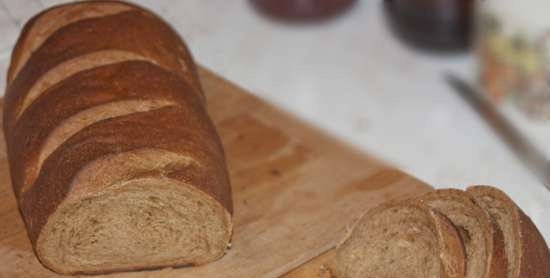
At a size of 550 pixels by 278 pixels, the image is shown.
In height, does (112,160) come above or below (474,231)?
below

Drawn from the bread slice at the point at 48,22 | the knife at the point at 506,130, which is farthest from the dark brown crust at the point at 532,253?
the bread slice at the point at 48,22

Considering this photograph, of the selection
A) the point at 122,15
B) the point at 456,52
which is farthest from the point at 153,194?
the point at 456,52

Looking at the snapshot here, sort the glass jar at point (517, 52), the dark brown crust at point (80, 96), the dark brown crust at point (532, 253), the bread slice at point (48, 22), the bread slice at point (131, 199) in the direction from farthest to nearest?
the bread slice at point (48, 22), the glass jar at point (517, 52), the dark brown crust at point (80, 96), the bread slice at point (131, 199), the dark brown crust at point (532, 253)

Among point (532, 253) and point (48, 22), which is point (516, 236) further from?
point (48, 22)

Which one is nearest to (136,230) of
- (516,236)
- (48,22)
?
(48,22)

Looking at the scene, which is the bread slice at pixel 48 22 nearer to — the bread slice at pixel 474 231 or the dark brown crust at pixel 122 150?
the dark brown crust at pixel 122 150

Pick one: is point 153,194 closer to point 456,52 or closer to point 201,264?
point 201,264

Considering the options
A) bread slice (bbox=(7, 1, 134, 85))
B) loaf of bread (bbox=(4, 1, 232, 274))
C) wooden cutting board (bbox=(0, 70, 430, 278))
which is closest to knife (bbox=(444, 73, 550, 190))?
wooden cutting board (bbox=(0, 70, 430, 278))
